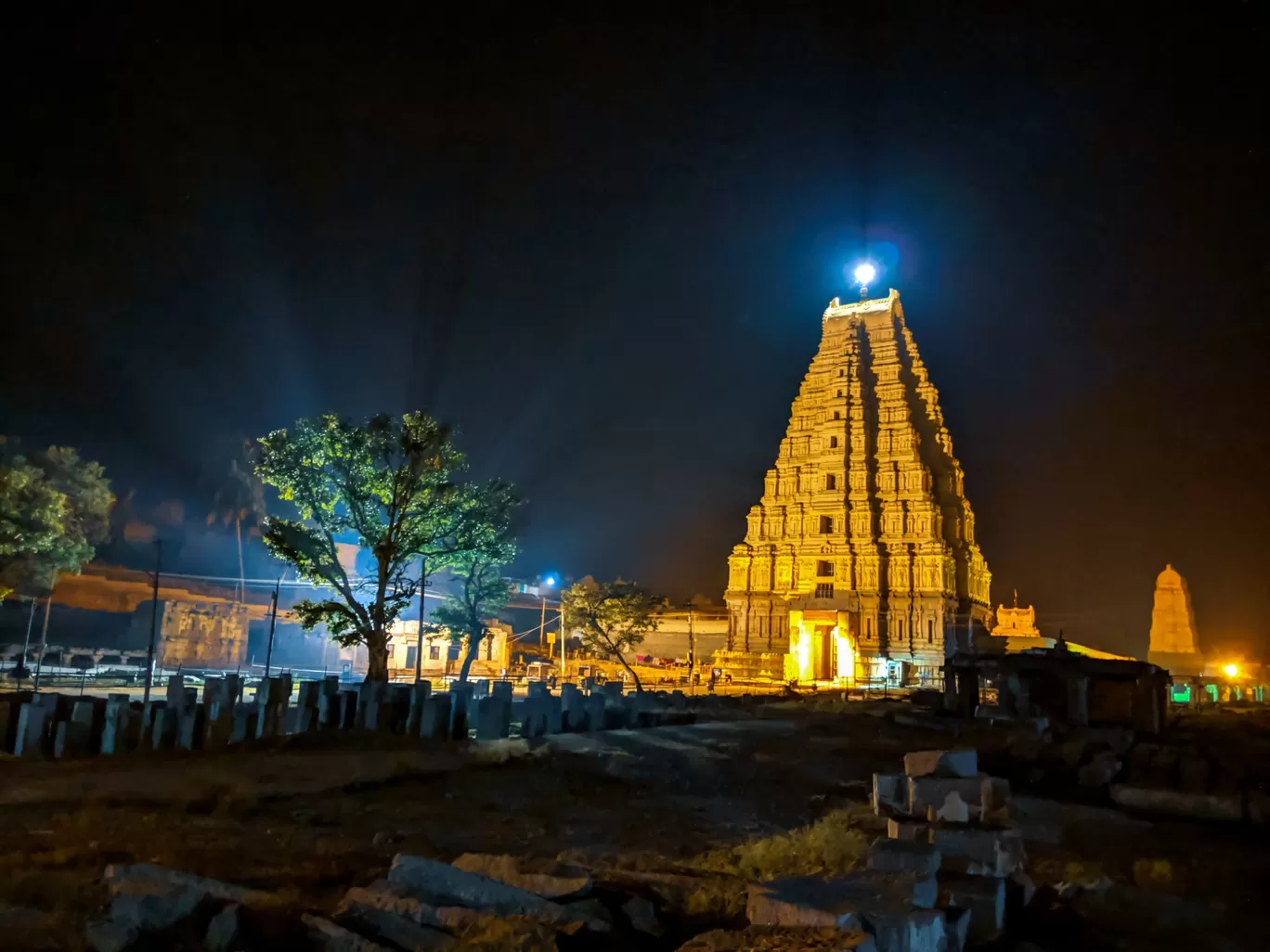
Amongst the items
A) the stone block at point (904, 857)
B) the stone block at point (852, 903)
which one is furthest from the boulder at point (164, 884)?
the stone block at point (904, 857)

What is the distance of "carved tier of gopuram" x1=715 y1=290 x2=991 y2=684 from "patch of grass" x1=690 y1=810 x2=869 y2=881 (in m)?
41.4

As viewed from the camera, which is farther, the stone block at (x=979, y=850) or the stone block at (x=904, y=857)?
the stone block at (x=979, y=850)

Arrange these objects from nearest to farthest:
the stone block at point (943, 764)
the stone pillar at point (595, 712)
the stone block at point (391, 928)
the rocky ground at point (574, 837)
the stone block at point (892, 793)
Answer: the stone block at point (391, 928), the rocky ground at point (574, 837), the stone block at point (943, 764), the stone block at point (892, 793), the stone pillar at point (595, 712)

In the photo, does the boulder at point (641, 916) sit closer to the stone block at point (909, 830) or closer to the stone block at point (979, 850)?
the stone block at point (979, 850)

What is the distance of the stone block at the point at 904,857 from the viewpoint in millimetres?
6469

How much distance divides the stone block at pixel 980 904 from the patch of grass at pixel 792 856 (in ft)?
4.73

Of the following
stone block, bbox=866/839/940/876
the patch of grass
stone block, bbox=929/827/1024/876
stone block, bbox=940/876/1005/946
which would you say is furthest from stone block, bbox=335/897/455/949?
stone block, bbox=929/827/1024/876

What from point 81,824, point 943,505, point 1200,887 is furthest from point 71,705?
point 943,505

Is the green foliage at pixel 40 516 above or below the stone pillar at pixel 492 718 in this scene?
above

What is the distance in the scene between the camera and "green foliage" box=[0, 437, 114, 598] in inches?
1131

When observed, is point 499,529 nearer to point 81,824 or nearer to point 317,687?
point 317,687

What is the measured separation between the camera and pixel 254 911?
5402mm

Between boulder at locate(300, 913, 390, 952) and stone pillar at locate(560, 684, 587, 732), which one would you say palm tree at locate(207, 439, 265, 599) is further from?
boulder at locate(300, 913, 390, 952)

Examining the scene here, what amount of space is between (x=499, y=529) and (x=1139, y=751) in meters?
19.3
